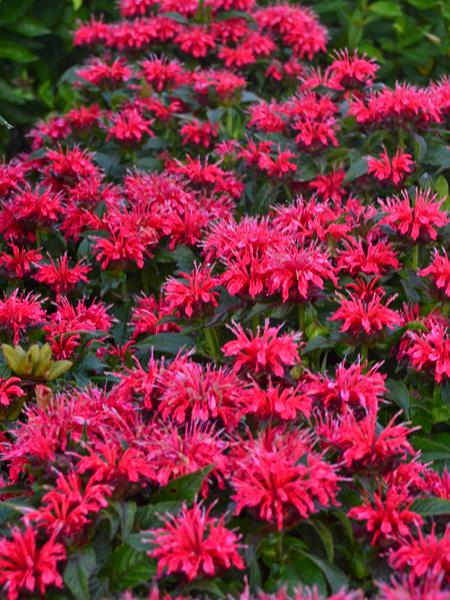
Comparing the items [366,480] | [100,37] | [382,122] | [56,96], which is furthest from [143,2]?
[366,480]

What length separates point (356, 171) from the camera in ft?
7.29

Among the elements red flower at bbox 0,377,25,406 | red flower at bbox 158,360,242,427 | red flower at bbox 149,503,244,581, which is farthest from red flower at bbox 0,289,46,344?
red flower at bbox 149,503,244,581

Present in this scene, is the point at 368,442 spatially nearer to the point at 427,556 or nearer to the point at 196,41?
the point at 427,556

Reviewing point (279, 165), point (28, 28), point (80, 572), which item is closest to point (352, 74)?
point (279, 165)

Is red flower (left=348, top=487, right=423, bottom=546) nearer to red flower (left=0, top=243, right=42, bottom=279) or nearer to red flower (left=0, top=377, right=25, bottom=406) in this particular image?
red flower (left=0, top=377, right=25, bottom=406)

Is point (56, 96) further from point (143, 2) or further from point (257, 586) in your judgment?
point (257, 586)

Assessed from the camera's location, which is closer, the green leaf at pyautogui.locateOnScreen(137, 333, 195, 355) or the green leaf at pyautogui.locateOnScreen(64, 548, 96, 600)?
the green leaf at pyautogui.locateOnScreen(64, 548, 96, 600)

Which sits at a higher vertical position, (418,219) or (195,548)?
(418,219)

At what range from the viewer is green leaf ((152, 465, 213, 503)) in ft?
4.32

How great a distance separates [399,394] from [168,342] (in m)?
0.51

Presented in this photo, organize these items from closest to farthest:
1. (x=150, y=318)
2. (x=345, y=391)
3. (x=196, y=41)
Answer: (x=345, y=391) < (x=150, y=318) < (x=196, y=41)

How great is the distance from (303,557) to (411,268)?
0.78 meters

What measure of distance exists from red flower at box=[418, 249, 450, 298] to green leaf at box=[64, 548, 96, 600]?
0.86 m

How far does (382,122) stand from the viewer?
2268mm
